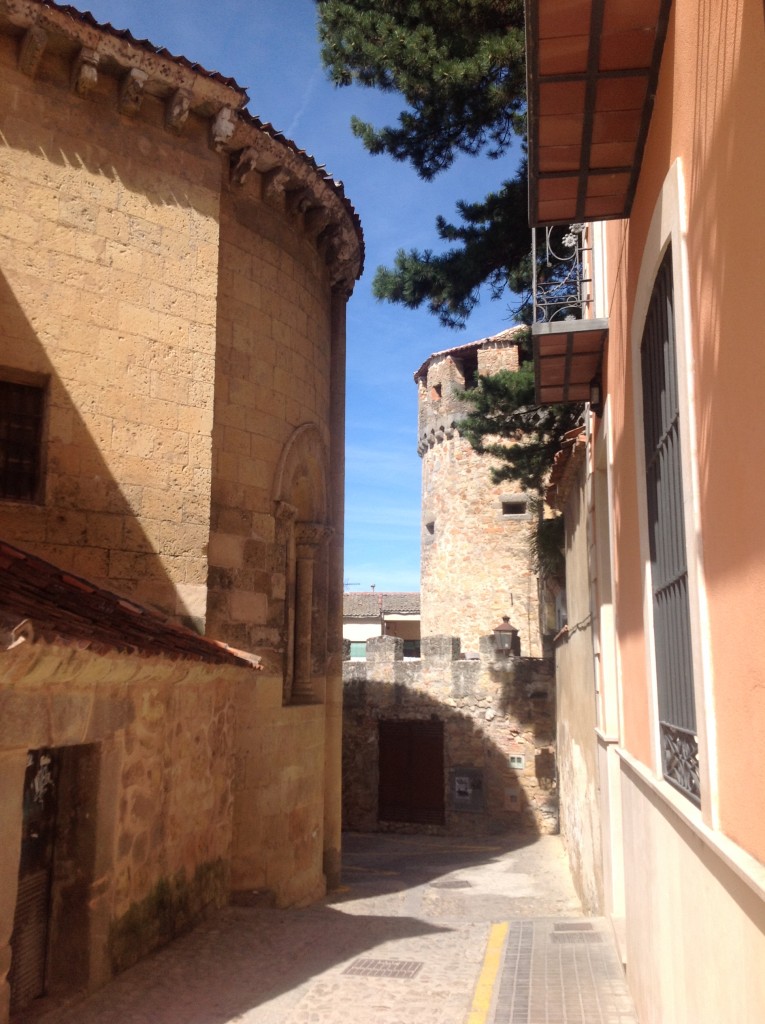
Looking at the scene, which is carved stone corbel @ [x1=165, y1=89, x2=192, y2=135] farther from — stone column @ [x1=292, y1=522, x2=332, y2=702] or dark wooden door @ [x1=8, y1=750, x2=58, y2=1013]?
dark wooden door @ [x1=8, y1=750, x2=58, y2=1013]

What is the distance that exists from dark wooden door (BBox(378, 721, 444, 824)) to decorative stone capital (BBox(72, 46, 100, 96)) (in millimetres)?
14033

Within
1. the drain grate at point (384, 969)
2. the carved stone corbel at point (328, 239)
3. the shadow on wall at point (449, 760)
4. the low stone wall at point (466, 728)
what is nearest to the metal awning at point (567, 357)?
the carved stone corbel at point (328, 239)

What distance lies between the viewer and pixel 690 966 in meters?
3.40

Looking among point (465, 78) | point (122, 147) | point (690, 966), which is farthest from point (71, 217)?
point (690, 966)

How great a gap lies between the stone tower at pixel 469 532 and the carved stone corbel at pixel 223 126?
17093 mm

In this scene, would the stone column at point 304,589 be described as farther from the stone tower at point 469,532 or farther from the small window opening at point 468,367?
the small window opening at point 468,367

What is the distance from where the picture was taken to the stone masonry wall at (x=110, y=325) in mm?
7562

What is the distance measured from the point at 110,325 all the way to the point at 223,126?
2.43 m

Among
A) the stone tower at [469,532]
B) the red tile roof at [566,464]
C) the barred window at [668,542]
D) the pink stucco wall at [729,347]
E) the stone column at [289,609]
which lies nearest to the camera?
the pink stucco wall at [729,347]

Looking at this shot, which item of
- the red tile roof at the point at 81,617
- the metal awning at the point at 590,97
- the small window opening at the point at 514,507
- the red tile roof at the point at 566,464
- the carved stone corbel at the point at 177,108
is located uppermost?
the carved stone corbel at the point at 177,108

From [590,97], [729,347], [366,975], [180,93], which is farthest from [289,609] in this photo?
[729,347]

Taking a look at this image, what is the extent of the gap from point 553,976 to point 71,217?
7238mm

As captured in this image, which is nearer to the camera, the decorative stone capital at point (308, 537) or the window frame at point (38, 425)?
the window frame at point (38, 425)

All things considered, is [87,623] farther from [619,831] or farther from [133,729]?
[619,831]
